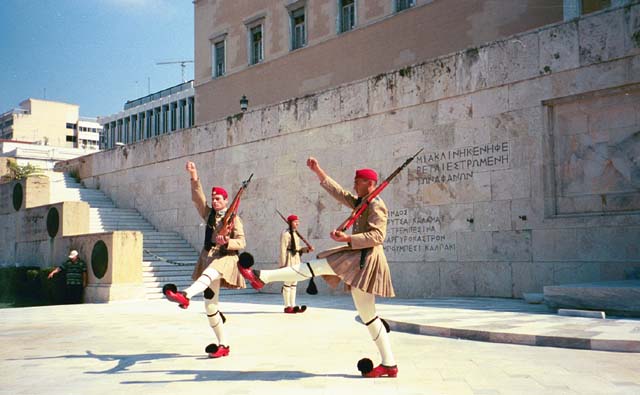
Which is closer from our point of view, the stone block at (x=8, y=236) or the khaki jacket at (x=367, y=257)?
the khaki jacket at (x=367, y=257)

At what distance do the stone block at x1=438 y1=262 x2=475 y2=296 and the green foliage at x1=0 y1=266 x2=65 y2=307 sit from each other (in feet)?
32.2

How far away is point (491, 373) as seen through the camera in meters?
6.04

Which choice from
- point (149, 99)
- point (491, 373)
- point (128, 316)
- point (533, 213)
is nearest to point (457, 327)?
point (491, 373)

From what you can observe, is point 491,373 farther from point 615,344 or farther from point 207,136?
point 207,136

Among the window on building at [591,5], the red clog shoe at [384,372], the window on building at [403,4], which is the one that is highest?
the window on building at [403,4]

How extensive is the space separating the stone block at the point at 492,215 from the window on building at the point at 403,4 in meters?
12.3

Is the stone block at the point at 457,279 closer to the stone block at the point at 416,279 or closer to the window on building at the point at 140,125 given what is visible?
the stone block at the point at 416,279

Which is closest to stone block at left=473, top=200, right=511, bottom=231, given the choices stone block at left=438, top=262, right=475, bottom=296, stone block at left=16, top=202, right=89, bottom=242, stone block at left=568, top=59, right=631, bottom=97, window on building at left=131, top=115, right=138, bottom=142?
stone block at left=438, top=262, right=475, bottom=296

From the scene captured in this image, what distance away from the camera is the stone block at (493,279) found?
1278 cm

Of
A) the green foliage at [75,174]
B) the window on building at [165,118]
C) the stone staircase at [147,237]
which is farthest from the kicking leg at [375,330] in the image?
the window on building at [165,118]

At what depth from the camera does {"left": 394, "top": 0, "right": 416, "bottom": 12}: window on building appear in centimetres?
2342

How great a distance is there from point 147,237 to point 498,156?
12.3 metres

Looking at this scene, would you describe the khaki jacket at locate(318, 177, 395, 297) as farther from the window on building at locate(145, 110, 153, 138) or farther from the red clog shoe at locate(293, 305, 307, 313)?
the window on building at locate(145, 110, 153, 138)

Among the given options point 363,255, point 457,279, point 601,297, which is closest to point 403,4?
point 457,279
